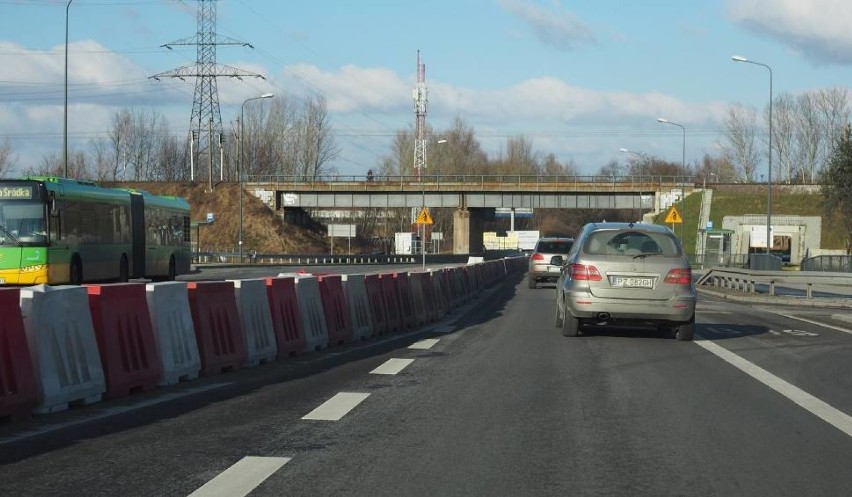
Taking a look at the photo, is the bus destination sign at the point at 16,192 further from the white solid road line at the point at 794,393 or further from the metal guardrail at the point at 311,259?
the metal guardrail at the point at 311,259

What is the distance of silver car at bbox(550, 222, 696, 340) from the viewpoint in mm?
15422

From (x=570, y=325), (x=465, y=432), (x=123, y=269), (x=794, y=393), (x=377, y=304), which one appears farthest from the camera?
(x=123, y=269)

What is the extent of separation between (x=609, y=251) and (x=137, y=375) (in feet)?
26.7

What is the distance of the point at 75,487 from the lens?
5750 mm

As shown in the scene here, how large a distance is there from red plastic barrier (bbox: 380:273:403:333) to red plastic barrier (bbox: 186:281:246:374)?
6.03 m

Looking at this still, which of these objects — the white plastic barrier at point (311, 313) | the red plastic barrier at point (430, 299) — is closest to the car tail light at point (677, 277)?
the white plastic barrier at point (311, 313)

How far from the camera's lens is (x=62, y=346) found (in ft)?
27.9

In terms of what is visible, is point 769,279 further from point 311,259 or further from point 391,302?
point 311,259

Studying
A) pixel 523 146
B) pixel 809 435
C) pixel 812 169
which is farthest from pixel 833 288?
pixel 523 146

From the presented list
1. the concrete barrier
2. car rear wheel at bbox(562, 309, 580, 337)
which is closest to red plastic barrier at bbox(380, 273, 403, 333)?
the concrete barrier

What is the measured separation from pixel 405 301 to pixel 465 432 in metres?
11.4

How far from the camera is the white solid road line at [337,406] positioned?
27.2 feet

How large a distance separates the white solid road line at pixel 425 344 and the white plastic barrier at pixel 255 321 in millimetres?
2415

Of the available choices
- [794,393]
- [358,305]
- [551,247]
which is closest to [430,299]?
[358,305]
